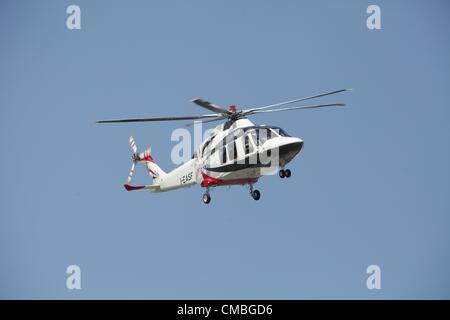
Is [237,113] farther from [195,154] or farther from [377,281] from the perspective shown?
[377,281]

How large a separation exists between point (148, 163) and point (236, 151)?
10610mm

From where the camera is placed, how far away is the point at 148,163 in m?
52.6

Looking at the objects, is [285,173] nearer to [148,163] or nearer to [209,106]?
[209,106]

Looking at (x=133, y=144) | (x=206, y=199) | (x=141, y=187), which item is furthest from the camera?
(x=133, y=144)

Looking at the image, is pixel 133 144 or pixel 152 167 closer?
pixel 152 167

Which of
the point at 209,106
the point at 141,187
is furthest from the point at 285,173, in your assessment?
the point at 141,187

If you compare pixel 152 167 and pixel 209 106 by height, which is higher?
pixel 209 106

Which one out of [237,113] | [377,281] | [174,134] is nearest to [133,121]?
[174,134]

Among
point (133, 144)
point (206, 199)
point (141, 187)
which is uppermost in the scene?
point (133, 144)

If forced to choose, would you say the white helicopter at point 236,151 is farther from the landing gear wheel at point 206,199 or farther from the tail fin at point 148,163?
the tail fin at point 148,163

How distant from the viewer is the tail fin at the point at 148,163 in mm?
50750

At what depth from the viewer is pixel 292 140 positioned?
41.8 m
